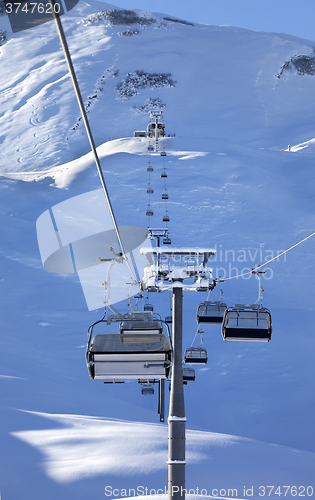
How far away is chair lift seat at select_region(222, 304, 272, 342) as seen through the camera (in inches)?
360

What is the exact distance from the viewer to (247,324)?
9.23 metres

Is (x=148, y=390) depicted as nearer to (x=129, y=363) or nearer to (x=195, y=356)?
(x=195, y=356)

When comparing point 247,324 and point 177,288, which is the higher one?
point 177,288

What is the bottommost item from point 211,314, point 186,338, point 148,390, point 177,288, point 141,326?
point 141,326

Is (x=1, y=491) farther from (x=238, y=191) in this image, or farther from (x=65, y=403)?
(x=238, y=191)

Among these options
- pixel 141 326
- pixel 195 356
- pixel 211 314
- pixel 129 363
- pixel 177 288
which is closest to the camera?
pixel 129 363

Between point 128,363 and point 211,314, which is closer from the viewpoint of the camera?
point 128,363

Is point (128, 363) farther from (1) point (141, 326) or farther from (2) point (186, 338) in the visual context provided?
(2) point (186, 338)

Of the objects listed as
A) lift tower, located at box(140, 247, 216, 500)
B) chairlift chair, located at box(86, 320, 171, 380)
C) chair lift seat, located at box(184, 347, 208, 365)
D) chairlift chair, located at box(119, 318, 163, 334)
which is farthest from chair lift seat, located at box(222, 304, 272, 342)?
chair lift seat, located at box(184, 347, 208, 365)

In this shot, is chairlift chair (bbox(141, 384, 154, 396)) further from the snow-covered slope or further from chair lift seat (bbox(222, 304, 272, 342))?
chair lift seat (bbox(222, 304, 272, 342))

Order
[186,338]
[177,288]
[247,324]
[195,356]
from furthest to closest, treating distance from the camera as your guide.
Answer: [186,338]
[195,356]
[247,324]
[177,288]

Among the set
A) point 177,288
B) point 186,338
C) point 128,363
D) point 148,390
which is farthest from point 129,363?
point 186,338

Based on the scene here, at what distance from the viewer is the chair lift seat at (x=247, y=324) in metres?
9.15

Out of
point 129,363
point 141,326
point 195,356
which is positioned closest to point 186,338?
point 195,356
